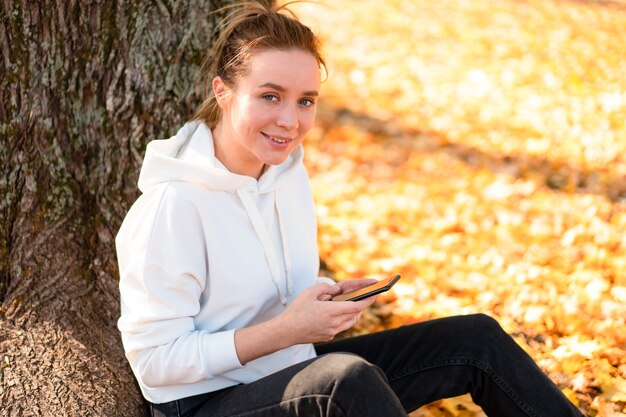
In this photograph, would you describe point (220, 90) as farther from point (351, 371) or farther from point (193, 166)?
point (351, 371)

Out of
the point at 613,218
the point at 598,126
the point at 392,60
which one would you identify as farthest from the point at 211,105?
the point at 392,60

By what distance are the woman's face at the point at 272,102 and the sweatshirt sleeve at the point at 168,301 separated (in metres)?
0.29

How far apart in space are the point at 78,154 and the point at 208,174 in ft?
2.54

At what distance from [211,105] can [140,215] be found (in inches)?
18.2

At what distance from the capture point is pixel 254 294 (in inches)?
89.1

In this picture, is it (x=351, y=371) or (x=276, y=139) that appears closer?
(x=351, y=371)

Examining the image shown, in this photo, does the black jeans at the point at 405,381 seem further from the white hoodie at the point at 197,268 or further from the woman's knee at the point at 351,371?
the white hoodie at the point at 197,268

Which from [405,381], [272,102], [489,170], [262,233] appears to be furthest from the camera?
[489,170]

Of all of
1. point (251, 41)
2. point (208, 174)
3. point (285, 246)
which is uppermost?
point (251, 41)

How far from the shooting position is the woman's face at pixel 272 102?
84.7 inches

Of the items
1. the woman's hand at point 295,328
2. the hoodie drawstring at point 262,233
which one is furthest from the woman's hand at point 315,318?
the hoodie drawstring at point 262,233

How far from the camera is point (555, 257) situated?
4.02m

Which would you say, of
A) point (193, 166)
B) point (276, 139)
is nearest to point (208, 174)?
point (193, 166)

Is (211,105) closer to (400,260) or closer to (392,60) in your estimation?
(400,260)
